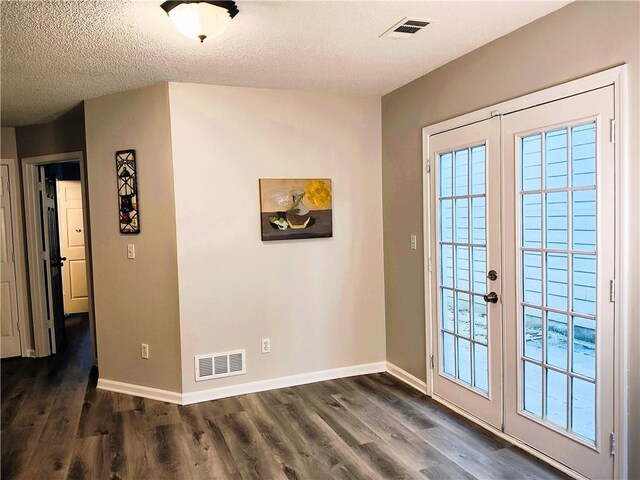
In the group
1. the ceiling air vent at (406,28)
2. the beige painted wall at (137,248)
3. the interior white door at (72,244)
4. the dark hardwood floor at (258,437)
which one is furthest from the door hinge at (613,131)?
the interior white door at (72,244)

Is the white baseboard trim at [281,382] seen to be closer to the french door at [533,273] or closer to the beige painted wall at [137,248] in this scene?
the beige painted wall at [137,248]

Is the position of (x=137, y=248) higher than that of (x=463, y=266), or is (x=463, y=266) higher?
(x=137, y=248)

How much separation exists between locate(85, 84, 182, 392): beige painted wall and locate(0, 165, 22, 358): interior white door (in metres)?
1.64

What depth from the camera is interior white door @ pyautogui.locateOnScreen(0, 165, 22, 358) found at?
480 cm

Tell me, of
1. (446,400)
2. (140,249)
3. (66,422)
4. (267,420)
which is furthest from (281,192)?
(66,422)

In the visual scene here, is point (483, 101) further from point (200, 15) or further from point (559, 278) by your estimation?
point (200, 15)

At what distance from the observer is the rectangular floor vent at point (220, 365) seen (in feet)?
11.9

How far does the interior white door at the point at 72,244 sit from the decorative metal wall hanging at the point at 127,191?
12.6 ft

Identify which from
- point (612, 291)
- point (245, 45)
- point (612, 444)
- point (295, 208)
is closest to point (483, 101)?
point (612, 291)

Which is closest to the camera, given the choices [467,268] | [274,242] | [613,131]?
[613,131]

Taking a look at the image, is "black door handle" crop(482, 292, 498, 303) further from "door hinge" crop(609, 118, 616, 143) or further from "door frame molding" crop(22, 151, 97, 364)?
"door frame molding" crop(22, 151, 97, 364)

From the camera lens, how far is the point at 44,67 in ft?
9.94

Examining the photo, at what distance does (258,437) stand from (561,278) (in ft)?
6.79

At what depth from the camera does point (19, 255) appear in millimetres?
4867
